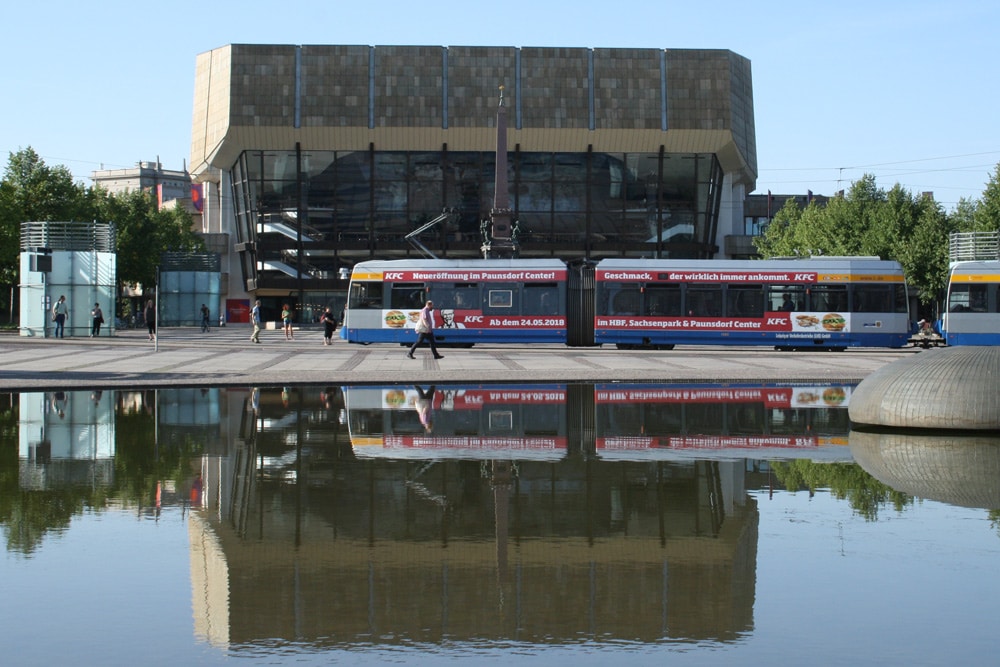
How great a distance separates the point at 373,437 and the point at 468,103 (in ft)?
192

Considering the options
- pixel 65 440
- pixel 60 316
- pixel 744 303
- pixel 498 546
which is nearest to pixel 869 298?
pixel 744 303

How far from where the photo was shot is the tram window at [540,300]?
141ft

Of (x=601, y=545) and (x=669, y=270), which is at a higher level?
(x=669, y=270)

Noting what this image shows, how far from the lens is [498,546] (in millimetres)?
8523

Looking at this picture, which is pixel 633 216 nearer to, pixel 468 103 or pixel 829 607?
pixel 468 103

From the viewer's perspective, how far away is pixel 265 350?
41062 millimetres

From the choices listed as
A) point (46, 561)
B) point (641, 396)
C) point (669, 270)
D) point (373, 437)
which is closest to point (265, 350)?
point (669, 270)

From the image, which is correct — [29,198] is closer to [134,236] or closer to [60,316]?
[134,236]

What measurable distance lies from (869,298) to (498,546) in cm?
3653

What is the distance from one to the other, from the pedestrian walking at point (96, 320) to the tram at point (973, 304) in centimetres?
3370

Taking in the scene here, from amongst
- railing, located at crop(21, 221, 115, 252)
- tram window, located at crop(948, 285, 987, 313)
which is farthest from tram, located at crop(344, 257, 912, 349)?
railing, located at crop(21, 221, 115, 252)

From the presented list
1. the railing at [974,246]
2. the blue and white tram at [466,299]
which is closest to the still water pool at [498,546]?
the blue and white tram at [466,299]

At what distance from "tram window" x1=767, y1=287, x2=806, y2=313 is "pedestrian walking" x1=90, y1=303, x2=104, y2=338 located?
27.3 meters

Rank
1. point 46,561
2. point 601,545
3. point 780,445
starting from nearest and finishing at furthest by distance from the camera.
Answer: point 46,561 < point 601,545 < point 780,445
